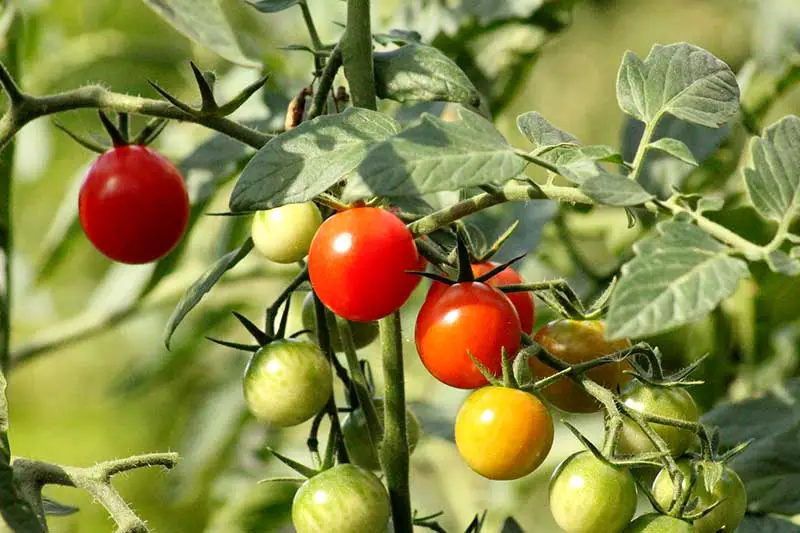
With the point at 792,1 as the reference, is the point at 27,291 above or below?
below

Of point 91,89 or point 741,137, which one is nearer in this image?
point 91,89

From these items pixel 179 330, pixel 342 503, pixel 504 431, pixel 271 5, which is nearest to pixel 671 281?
pixel 504 431

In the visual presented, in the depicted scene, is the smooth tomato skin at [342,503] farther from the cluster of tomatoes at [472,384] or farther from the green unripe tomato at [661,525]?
the green unripe tomato at [661,525]

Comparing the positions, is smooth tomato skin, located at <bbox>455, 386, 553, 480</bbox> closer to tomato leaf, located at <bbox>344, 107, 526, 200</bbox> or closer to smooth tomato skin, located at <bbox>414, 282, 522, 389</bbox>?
smooth tomato skin, located at <bbox>414, 282, 522, 389</bbox>

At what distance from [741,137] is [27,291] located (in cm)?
94

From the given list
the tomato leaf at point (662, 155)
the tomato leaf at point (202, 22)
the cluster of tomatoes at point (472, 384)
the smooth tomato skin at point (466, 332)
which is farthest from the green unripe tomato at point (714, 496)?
the tomato leaf at point (662, 155)

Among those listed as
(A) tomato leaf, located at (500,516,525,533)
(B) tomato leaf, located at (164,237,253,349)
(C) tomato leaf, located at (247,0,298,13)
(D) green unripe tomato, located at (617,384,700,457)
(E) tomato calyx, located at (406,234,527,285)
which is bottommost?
(A) tomato leaf, located at (500,516,525,533)

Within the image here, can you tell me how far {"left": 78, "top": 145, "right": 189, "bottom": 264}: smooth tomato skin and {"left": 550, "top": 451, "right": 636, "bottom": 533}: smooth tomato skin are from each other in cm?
33

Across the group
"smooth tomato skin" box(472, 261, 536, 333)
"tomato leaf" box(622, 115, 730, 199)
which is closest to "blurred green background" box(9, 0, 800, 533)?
"tomato leaf" box(622, 115, 730, 199)

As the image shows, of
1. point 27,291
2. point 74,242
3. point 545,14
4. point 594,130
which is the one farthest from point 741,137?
point 594,130

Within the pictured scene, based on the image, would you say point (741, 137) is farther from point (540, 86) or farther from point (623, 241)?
point (540, 86)

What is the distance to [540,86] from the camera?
109 inches

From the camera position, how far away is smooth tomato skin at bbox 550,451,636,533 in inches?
21.9

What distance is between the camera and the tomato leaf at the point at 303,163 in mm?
519
